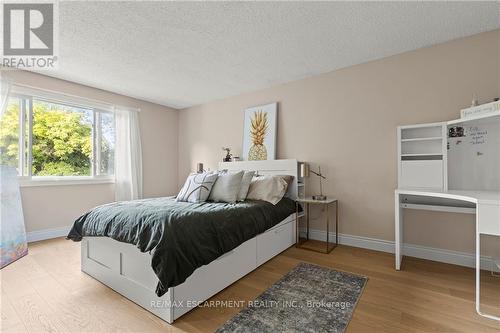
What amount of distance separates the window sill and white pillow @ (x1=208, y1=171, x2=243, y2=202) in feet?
8.07

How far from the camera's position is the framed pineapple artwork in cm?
358

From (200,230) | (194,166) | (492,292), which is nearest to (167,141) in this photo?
(194,166)

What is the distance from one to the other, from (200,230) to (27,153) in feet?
10.6

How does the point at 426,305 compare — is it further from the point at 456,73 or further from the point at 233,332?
the point at 456,73

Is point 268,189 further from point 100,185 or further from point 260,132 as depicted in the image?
point 100,185

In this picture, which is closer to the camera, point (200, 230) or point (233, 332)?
point (233, 332)

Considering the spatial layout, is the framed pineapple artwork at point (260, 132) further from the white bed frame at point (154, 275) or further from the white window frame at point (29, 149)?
the white window frame at point (29, 149)

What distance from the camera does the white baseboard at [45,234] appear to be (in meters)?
3.09

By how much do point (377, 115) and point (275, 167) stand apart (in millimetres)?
1508

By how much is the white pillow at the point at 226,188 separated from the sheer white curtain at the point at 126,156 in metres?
2.28

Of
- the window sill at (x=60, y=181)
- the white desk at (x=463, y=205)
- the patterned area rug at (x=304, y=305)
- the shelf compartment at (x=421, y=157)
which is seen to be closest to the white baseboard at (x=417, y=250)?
the white desk at (x=463, y=205)

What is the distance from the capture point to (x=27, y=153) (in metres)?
3.16

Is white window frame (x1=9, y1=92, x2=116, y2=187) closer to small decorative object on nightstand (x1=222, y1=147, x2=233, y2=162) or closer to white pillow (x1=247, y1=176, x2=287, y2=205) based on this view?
small decorative object on nightstand (x1=222, y1=147, x2=233, y2=162)

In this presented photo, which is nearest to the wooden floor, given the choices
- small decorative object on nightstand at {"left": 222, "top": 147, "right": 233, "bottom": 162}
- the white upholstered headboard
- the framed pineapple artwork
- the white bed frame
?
the white bed frame
